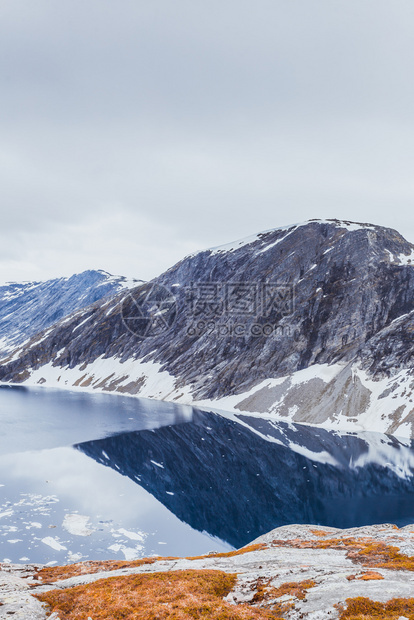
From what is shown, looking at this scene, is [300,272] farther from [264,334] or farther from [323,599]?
[323,599]

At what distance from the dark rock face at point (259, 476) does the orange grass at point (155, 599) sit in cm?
2126

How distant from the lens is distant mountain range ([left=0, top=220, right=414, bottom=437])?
96500 mm

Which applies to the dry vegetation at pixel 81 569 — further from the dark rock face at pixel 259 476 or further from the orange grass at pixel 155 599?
the dark rock face at pixel 259 476

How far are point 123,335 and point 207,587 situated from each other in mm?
172514

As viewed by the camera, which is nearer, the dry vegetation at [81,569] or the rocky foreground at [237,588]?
the rocky foreground at [237,588]

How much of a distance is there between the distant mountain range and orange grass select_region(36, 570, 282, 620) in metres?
76.1

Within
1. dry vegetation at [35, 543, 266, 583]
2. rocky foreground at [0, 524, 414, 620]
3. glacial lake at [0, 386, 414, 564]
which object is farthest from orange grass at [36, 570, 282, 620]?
glacial lake at [0, 386, 414, 564]

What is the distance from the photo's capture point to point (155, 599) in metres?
13.6


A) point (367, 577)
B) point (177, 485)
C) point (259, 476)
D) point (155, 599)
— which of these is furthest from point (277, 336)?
point (155, 599)

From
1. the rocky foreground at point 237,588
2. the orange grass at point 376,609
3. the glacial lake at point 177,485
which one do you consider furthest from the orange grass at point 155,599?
the glacial lake at point 177,485

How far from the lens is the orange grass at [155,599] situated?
476 inches

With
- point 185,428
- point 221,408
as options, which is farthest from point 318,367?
point 185,428

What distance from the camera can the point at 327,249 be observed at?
146 m

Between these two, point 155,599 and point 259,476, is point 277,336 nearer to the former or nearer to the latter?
point 259,476
